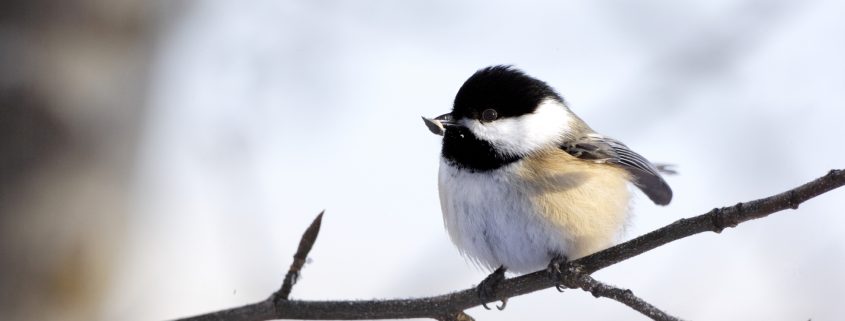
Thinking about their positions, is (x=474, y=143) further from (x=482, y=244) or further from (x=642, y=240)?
(x=642, y=240)

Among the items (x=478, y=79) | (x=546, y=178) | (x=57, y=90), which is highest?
(x=478, y=79)

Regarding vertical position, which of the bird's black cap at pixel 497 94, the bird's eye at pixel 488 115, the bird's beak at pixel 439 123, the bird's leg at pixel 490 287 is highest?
the bird's black cap at pixel 497 94

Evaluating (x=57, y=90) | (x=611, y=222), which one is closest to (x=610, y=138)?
(x=611, y=222)

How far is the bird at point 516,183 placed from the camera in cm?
241

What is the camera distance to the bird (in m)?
2.41

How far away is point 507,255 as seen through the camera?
8.24ft

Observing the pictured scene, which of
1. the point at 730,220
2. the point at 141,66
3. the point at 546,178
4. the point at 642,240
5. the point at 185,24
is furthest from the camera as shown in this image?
the point at 185,24

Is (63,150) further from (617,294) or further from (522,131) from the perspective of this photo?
(617,294)

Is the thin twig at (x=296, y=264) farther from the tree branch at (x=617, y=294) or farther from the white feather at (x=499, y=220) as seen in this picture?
the white feather at (x=499, y=220)

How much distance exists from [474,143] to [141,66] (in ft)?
3.75

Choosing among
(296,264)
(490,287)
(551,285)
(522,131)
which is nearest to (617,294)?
(551,285)

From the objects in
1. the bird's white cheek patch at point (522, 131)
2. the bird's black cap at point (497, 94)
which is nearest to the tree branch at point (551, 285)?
the bird's white cheek patch at point (522, 131)

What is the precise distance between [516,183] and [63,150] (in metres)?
1.33

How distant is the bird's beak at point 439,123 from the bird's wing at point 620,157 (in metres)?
0.38
